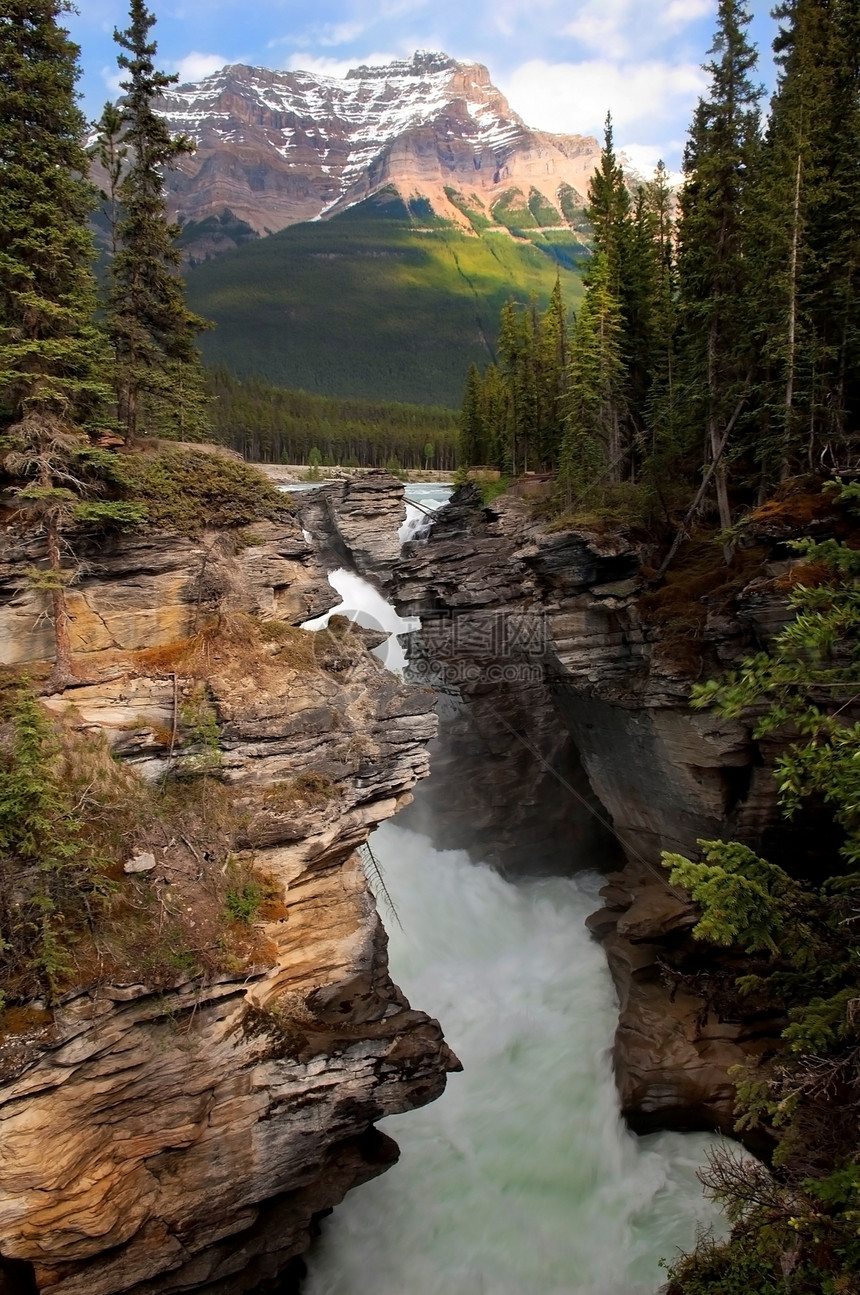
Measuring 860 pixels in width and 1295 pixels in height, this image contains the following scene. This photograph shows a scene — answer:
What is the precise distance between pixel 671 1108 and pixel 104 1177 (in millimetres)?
13296

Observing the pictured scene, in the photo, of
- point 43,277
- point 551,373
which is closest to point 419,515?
point 551,373

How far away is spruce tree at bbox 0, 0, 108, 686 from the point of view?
545 inches

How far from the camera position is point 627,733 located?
21172mm

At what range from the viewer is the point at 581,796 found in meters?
27.8

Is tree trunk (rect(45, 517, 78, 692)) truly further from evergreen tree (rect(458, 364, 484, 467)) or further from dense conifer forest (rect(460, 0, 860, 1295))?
evergreen tree (rect(458, 364, 484, 467))

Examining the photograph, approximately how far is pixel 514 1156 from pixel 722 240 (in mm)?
25651

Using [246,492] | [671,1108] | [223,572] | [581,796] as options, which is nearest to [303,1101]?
[671,1108]

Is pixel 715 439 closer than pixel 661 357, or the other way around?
pixel 715 439

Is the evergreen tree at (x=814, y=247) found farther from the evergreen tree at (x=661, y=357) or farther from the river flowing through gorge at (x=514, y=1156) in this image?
the river flowing through gorge at (x=514, y=1156)

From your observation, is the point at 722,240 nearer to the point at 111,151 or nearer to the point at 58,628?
the point at 111,151

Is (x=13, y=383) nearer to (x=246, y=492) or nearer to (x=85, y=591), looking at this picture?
(x=85, y=591)

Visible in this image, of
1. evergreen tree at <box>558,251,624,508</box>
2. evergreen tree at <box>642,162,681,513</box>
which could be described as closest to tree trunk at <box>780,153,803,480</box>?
evergreen tree at <box>642,162,681,513</box>

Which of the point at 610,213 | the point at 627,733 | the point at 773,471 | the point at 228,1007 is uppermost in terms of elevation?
the point at 610,213

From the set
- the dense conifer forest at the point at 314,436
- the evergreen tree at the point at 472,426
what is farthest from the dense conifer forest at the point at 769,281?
the dense conifer forest at the point at 314,436
